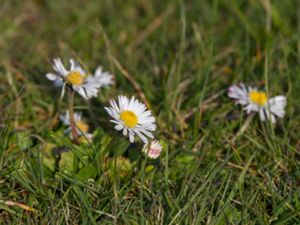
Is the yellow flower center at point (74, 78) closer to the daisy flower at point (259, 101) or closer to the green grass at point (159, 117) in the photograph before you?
the green grass at point (159, 117)

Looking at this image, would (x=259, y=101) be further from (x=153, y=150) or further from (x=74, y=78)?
(x=74, y=78)

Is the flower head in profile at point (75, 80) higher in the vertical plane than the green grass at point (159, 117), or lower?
higher

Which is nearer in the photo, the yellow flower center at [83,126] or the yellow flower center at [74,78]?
the yellow flower center at [74,78]

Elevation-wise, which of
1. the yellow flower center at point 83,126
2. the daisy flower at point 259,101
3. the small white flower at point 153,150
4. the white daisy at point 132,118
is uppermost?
the white daisy at point 132,118

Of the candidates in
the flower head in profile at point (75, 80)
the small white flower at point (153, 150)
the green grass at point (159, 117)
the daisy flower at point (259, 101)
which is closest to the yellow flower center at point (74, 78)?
the flower head in profile at point (75, 80)

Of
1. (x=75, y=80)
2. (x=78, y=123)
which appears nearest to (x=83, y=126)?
(x=78, y=123)

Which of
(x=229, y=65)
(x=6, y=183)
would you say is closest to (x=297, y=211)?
(x=6, y=183)

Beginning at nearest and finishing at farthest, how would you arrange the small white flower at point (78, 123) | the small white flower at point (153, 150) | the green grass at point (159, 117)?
the green grass at point (159, 117), the small white flower at point (153, 150), the small white flower at point (78, 123)

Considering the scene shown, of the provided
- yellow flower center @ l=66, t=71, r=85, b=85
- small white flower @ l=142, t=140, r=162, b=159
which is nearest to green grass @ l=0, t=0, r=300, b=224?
small white flower @ l=142, t=140, r=162, b=159
